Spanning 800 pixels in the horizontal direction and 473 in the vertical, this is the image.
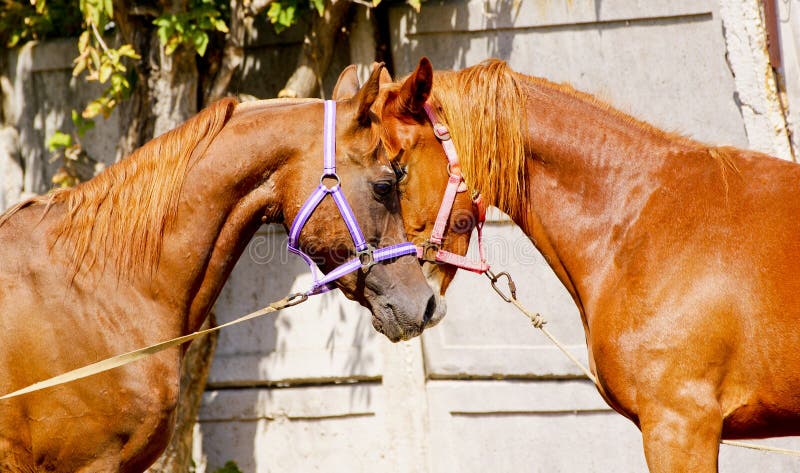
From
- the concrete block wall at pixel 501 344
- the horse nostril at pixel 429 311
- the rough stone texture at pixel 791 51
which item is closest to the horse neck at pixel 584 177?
the horse nostril at pixel 429 311

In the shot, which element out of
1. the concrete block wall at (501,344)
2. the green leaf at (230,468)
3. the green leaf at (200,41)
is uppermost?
the green leaf at (200,41)

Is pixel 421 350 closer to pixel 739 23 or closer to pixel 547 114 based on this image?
pixel 547 114

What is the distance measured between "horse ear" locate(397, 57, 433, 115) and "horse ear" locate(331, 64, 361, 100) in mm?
238

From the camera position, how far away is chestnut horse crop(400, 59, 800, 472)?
106 inches

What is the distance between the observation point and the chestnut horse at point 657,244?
8.82 feet

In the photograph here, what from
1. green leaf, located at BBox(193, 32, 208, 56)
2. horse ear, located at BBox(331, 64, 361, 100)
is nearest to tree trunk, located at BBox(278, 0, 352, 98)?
green leaf, located at BBox(193, 32, 208, 56)

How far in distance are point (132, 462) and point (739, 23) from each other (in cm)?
358

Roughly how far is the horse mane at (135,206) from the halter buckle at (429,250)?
862 millimetres

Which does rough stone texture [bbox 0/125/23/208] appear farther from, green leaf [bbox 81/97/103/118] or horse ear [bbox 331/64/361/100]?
horse ear [bbox 331/64/361/100]

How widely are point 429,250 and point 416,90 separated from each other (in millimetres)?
591

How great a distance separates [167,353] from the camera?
9.22 feet

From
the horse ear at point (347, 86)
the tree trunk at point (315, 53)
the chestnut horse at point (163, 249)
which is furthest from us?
the tree trunk at point (315, 53)

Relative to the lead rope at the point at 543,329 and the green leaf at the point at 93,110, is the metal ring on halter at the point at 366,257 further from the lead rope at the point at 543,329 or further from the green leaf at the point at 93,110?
the green leaf at the point at 93,110

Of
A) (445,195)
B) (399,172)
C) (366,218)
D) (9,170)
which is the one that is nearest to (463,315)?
(445,195)
